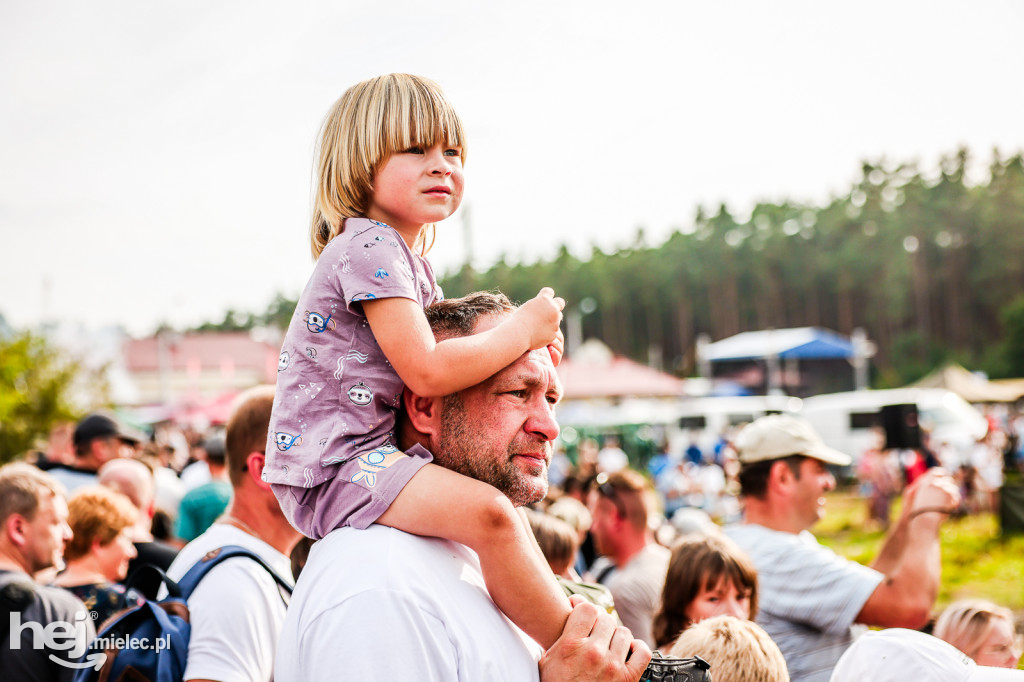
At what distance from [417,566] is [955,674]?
134 cm

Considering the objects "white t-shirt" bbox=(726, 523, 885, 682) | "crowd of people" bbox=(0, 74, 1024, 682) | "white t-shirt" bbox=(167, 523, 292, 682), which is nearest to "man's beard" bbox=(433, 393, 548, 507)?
"crowd of people" bbox=(0, 74, 1024, 682)

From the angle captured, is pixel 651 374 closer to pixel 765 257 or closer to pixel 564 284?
pixel 765 257

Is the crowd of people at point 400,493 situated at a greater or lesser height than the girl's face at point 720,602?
greater

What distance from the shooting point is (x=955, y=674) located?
203 cm

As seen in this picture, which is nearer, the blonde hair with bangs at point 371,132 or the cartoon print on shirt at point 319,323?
the cartoon print on shirt at point 319,323

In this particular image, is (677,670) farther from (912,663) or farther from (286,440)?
(286,440)

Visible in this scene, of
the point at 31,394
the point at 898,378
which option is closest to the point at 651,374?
the point at 898,378

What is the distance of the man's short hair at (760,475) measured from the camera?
403 cm

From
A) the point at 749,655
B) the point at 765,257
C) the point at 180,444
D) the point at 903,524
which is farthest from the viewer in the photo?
the point at 765,257

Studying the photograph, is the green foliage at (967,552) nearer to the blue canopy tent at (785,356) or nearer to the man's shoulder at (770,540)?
the man's shoulder at (770,540)

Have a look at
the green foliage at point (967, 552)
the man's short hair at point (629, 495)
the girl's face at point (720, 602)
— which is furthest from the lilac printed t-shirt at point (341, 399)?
the green foliage at point (967, 552)

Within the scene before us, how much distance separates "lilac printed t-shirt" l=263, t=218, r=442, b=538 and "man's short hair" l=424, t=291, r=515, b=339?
3.1 inches

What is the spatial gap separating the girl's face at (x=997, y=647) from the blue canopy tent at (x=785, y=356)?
37861mm

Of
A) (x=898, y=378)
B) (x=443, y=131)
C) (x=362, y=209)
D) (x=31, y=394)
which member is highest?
(x=443, y=131)
